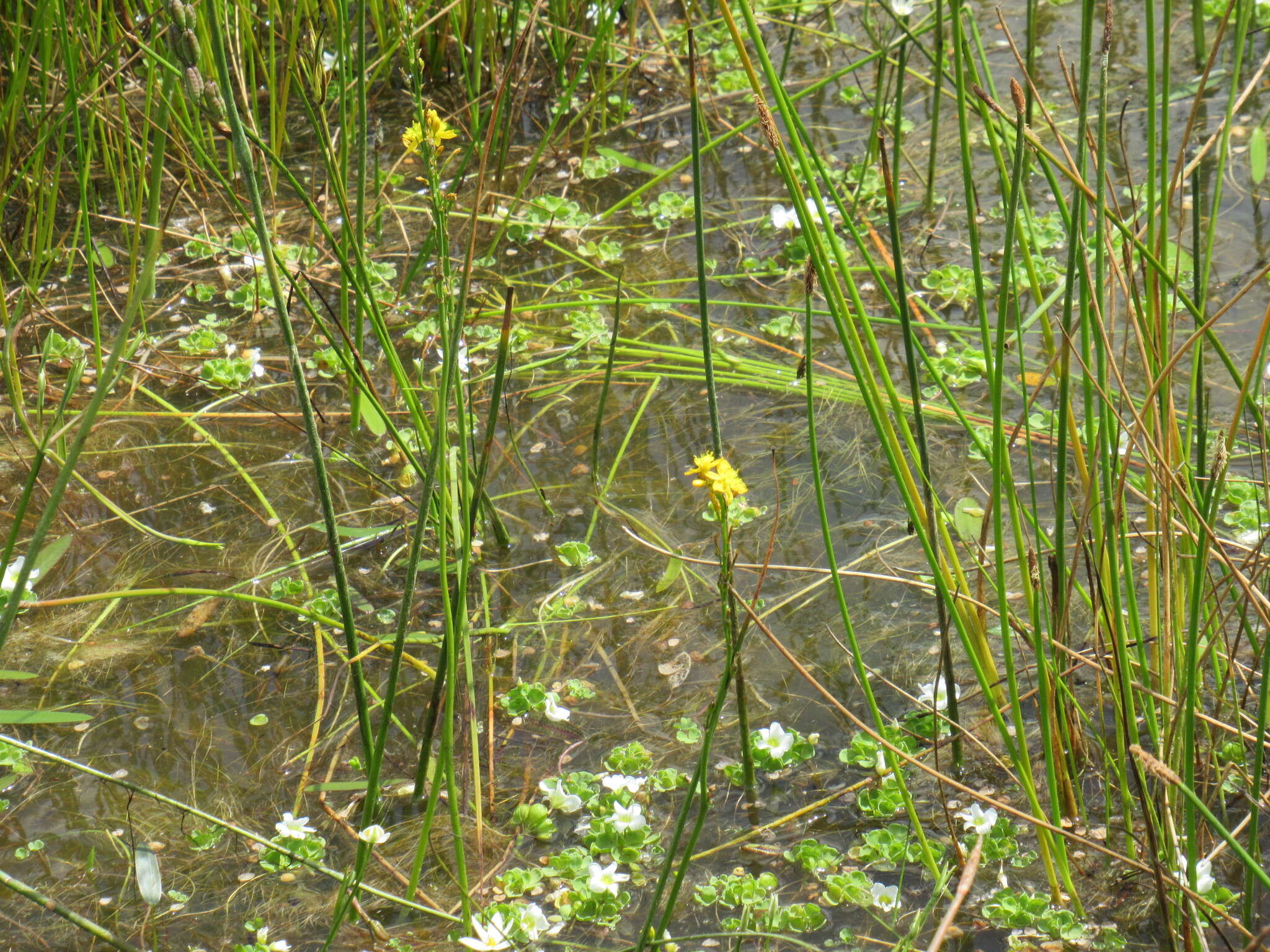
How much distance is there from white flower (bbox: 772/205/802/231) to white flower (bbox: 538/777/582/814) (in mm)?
1591

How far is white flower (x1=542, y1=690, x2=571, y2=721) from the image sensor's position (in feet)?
5.73

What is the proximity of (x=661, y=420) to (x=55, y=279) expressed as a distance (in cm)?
157

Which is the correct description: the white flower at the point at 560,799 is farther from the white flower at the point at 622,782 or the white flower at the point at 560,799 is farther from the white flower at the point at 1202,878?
the white flower at the point at 1202,878

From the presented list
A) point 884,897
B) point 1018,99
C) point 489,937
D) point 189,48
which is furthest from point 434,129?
point 884,897

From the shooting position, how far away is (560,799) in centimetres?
161

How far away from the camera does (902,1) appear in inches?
118

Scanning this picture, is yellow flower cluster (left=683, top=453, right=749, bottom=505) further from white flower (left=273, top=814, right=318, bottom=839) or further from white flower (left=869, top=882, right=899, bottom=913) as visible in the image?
white flower (left=273, top=814, right=318, bottom=839)

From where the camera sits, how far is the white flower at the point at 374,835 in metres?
1.25

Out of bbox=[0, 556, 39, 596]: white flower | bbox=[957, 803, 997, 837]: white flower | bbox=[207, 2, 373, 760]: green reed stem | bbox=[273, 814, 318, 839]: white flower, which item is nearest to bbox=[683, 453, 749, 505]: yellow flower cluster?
bbox=[207, 2, 373, 760]: green reed stem

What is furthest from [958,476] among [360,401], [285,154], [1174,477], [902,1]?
[285,154]

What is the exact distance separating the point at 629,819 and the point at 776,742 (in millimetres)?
242

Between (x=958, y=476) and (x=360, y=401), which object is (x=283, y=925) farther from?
(x=958, y=476)

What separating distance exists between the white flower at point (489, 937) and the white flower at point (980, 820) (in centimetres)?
60

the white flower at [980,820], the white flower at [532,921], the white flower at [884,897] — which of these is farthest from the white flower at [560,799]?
the white flower at [980,820]
